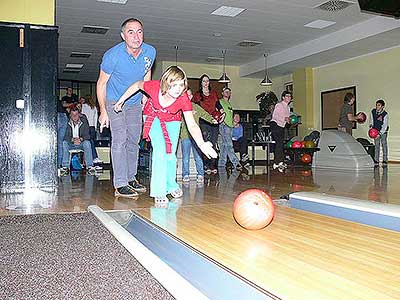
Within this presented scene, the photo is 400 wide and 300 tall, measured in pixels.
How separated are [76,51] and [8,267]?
1015 centimetres

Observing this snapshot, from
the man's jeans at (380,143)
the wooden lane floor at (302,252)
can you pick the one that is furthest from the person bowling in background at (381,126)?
the wooden lane floor at (302,252)

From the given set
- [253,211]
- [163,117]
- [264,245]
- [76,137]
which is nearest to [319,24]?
[76,137]

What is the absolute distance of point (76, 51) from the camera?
433 inches

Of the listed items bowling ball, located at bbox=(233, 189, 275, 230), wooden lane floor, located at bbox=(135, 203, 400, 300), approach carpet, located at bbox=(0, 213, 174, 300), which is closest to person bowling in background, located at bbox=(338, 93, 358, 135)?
wooden lane floor, located at bbox=(135, 203, 400, 300)

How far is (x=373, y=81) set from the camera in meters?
10.5

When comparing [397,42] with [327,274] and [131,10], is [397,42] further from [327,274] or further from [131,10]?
[327,274]

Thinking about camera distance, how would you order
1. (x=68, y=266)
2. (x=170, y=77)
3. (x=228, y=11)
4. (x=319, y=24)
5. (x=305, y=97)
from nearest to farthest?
(x=68, y=266)
(x=170, y=77)
(x=228, y=11)
(x=319, y=24)
(x=305, y=97)

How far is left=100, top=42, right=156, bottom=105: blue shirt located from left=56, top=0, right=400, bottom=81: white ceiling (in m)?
4.39

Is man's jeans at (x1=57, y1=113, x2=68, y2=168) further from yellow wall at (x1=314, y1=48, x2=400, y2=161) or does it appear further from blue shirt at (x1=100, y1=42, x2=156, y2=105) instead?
yellow wall at (x1=314, y1=48, x2=400, y2=161)

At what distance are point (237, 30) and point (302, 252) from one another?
809cm

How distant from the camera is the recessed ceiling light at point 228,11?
782cm

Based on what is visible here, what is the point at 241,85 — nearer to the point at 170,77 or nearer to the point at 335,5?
the point at 335,5

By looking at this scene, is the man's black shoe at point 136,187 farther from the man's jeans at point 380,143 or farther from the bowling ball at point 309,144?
the man's jeans at point 380,143

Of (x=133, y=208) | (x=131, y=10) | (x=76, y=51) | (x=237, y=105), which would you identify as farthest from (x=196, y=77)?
(x=133, y=208)
